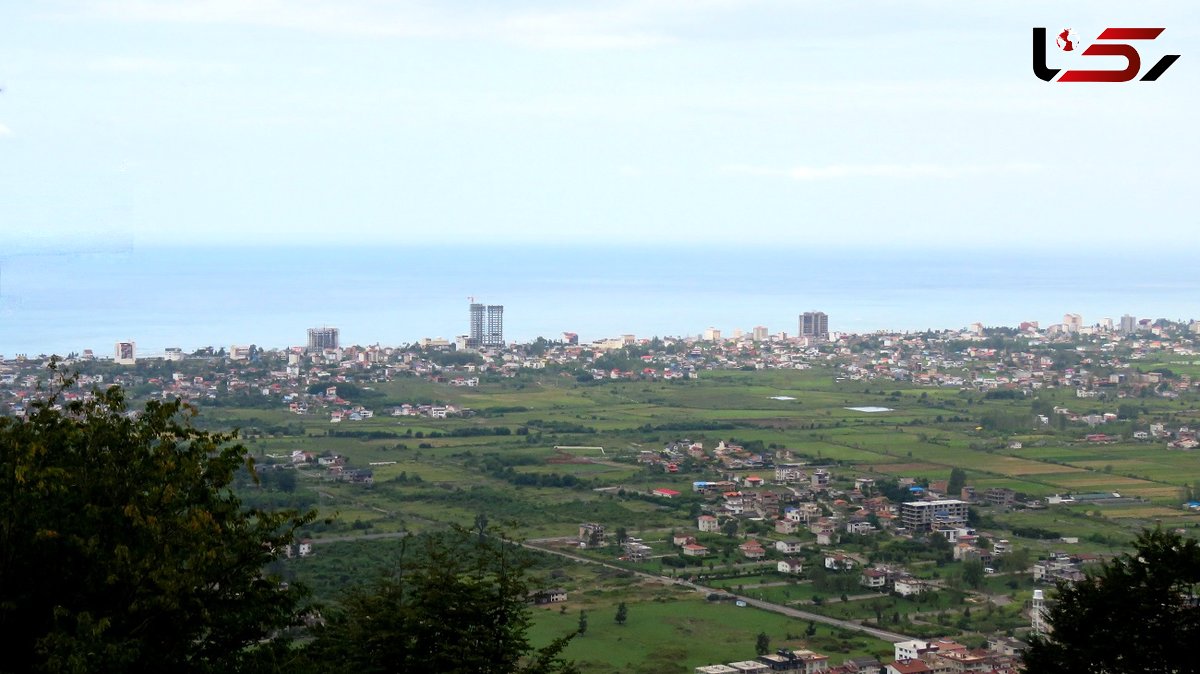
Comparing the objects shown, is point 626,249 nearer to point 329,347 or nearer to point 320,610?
point 329,347

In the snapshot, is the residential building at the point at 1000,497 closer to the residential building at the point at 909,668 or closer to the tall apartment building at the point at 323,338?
the residential building at the point at 909,668

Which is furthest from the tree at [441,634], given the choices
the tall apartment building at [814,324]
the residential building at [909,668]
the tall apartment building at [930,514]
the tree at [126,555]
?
the tall apartment building at [814,324]

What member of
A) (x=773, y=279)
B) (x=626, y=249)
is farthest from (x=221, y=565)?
(x=626, y=249)

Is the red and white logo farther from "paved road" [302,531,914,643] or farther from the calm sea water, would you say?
the calm sea water

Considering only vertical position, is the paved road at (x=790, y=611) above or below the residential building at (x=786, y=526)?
below

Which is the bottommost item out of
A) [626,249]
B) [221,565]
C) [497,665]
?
[497,665]

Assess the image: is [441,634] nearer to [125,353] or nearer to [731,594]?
[731,594]

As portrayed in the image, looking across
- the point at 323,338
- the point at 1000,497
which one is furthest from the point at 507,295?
the point at 1000,497
